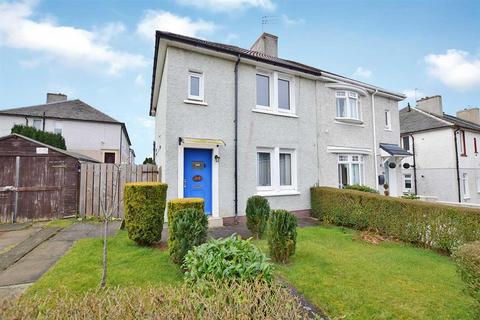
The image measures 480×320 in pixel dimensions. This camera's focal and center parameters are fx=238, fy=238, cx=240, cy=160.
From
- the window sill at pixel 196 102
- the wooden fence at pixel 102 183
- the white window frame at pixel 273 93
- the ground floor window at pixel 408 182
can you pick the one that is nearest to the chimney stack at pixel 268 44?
the white window frame at pixel 273 93

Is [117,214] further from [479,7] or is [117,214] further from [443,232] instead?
[479,7]

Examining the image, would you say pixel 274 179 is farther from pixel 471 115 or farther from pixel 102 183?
pixel 471 115

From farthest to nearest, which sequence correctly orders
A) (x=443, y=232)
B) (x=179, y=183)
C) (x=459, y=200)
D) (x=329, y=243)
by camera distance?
(x=459, y=200), (x=179, y=183), (x=329, y=243), (x=443, y=232)

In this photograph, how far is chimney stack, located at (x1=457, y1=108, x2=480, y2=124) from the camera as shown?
85.1ft

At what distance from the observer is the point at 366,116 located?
14031 mm

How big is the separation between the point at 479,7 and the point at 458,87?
11.8 meters

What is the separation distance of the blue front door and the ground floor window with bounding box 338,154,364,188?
723 cm

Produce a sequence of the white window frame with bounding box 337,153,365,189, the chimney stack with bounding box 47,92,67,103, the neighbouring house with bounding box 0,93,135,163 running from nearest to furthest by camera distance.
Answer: the white window frame with bounding box 337,153,365,189
the neighbouring house with bounding box 0,93,135,163
the chimney stack with bounding box 47,92,67,103

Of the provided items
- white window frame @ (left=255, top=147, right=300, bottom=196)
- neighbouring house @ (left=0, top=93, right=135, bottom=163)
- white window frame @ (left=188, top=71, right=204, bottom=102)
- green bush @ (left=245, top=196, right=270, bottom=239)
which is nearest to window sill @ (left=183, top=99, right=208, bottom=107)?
white window frame @ (left=188, top=71, right=204, bottom=102)

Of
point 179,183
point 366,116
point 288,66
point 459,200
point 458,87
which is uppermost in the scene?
point 458,87

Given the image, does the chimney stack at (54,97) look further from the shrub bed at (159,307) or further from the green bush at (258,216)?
the shrub bed at (159,307)

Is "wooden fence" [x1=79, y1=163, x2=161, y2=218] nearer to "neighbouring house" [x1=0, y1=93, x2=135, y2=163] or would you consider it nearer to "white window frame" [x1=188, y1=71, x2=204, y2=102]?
"white window frame" [x1=188, y1=71, x2=204, y2=102]

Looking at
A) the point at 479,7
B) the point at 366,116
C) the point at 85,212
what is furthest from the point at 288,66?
the point at 85,212

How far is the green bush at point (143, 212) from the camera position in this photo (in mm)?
5805
